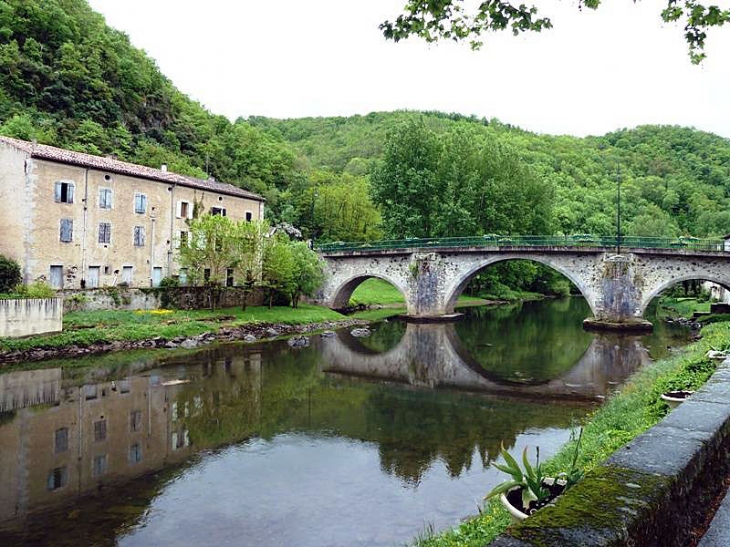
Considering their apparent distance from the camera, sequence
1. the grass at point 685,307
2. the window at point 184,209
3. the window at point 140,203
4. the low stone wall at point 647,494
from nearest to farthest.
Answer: the low stone wall at point 647,494 < the window at point 140,203 < the window at point 184,209 < the grass at point 685,307

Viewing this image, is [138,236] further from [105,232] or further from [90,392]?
[90,392]

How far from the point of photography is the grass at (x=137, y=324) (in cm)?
2530

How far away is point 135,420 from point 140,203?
2180 cm

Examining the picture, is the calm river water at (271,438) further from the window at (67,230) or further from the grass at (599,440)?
the window at (67,230)

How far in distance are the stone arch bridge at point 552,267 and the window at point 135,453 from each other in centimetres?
3185

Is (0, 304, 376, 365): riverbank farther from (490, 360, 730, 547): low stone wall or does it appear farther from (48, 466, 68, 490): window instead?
(490, 360, 730, 547): low stone wall

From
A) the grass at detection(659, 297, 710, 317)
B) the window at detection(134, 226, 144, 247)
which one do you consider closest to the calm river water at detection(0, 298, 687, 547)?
the window at detection(134, 226, 144, 247)

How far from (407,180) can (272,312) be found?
22293mm

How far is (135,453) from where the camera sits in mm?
14008

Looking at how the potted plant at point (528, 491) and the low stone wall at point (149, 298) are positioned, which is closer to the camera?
the potted plant at point (528, 491)

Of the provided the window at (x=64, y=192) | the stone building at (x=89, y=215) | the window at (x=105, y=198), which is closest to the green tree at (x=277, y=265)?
the stone building at (x=89, y=215)

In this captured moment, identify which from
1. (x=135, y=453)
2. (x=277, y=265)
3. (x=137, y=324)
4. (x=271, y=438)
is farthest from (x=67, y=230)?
(x=271, y=438)

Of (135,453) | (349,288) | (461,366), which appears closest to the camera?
(135,453)

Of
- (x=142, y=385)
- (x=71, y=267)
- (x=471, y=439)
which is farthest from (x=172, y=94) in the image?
(x=471, y=439)
